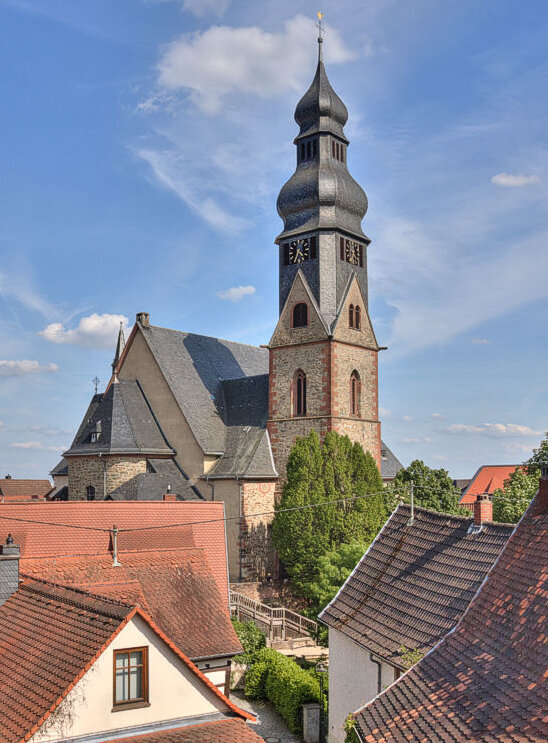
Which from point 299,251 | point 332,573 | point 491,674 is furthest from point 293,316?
point 491,674

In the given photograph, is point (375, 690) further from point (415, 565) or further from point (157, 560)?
point (157, 560)

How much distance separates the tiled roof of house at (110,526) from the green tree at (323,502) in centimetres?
1039

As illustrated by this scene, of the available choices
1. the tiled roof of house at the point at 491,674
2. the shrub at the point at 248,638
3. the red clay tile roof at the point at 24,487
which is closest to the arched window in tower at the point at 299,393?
the shrub at the point at 248,638

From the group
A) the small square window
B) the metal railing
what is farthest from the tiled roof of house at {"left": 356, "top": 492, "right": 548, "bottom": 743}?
the metal railing

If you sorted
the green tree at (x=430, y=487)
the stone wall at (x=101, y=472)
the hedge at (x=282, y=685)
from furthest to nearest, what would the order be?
1. the stone wall at (x=101, y=472)
2. the green tree at (x=430, y=487)
3. the hedge at (x=282, y=685)

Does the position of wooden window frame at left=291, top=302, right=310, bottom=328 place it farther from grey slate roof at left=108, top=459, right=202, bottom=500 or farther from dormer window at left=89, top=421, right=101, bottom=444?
dormer window at left=89, top=421, right=101, bottom=444

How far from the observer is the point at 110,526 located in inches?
791

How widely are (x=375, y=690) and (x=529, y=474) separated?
2767cm

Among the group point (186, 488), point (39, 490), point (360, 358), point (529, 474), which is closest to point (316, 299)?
point (360, 358)

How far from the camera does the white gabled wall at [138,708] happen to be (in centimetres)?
1048

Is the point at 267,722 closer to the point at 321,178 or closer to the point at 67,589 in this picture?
the point at 67,589

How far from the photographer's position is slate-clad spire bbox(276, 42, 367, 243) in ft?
116

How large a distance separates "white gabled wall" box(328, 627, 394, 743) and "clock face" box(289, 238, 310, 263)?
21901 mm

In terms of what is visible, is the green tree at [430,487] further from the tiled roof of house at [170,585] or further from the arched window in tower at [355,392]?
the tiled roof of house at [170,585]
